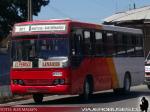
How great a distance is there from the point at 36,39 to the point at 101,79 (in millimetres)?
3591

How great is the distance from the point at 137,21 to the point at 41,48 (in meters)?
33.3

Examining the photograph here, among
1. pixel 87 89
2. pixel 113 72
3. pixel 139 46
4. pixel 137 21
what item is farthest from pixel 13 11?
pixel 87 89

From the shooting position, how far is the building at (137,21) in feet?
169

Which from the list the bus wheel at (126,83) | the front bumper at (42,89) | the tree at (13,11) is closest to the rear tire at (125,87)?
the bus wheel at (126,83)

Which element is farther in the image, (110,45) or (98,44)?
(110,45)

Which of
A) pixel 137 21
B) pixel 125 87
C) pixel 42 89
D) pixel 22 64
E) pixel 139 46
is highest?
pixel 137 21

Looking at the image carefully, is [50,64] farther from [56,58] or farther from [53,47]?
[53,47]

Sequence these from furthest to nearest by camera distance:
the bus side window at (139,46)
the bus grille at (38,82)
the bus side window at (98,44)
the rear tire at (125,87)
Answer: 1. the bus side window at (139,46)
2. the rear tire at (125,87)
3. the bus side window at (98,44)
4. the bus grille at (38,82)

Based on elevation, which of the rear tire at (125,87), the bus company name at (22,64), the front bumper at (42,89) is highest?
the bus company name at (22,64)

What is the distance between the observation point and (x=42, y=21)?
20.1 meters

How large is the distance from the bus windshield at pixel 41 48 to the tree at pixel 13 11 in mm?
34665

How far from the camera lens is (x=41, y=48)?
1944 cm

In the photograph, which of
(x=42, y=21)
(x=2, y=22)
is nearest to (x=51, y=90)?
(x=42, y=21)

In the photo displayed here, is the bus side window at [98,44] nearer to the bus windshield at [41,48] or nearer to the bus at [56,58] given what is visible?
the bus at [56,58]
